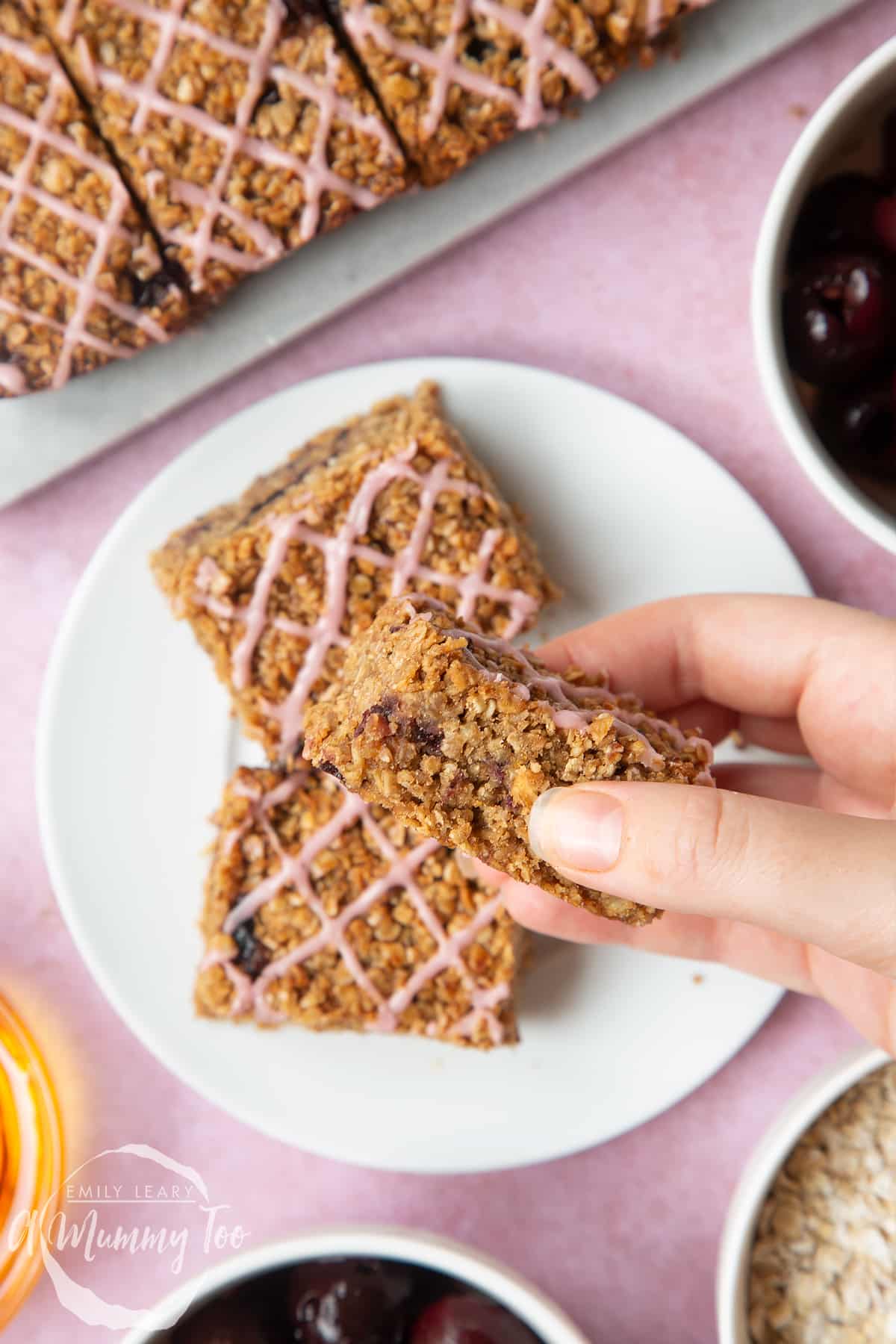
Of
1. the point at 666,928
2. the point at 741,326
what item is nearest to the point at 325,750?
the point at 666,928

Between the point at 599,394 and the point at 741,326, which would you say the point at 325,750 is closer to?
the point at 599,394

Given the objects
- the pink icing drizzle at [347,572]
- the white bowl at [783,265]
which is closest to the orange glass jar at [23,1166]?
the pink icing drizzle at [347,572]

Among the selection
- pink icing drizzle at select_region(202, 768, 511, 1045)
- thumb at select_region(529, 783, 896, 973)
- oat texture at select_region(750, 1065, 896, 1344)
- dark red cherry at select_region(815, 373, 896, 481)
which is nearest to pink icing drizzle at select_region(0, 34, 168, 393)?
pink icing drizzle at select_region(202, 768, 511, 1045)

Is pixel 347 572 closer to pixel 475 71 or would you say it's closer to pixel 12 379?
pixel 12 379

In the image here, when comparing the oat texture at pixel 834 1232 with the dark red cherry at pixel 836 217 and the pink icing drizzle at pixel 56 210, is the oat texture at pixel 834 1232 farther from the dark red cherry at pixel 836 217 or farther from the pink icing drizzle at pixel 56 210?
the pink icing drizzle at pixel 56 210

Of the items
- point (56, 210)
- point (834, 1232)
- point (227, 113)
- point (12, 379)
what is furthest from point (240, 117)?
point (834, 1232)

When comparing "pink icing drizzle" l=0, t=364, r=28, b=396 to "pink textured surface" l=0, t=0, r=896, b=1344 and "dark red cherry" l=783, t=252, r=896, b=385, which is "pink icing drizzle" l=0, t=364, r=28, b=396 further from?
"dark red cherry" l=783, t=252, r=896, b=385
